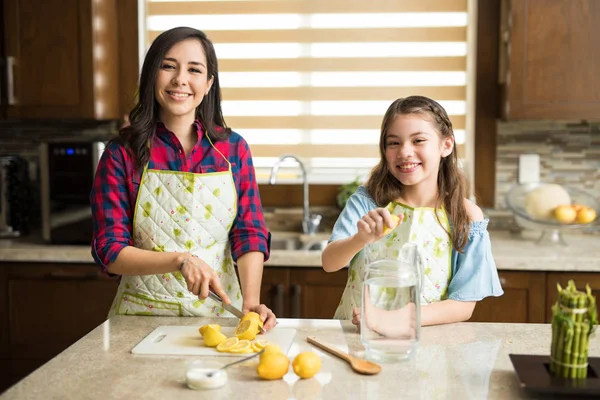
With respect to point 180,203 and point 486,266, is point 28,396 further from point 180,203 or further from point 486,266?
point 486,266

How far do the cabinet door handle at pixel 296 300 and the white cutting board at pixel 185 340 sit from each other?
4.12ft

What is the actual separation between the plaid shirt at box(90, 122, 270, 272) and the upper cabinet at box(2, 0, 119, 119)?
1393 millimetres

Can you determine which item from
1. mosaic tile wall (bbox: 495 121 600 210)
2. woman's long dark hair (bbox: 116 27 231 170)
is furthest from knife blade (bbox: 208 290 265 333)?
mosaic tile wall (bbox: 495 121 600 210)

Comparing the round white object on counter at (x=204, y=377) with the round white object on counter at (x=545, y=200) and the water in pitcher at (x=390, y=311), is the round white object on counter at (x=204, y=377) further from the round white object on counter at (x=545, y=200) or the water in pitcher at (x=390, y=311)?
the round white object on counter at (x=545, y=200)

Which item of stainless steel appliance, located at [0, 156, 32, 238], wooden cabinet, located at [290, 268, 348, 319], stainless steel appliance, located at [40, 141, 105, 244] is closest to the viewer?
wooden cabinet, located at [290, 268, 348, 319]

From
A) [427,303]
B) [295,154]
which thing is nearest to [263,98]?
[295,154]

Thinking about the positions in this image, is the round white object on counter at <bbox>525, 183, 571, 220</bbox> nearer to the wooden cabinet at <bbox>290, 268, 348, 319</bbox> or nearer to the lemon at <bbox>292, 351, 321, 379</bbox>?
the wooden cabinet at <bbox>290, 268, 348, 319</bbox>

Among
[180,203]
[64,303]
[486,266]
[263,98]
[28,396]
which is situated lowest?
[64,303]

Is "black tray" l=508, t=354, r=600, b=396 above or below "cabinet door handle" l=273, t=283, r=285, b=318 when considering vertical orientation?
above

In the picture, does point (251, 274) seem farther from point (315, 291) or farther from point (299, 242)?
point (299, 242)

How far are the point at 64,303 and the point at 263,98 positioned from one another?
4.24 feet

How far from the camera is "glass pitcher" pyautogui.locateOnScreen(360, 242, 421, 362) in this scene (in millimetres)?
1325

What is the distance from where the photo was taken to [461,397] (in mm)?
1223

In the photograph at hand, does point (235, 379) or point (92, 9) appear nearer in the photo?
point (235, 379)
